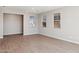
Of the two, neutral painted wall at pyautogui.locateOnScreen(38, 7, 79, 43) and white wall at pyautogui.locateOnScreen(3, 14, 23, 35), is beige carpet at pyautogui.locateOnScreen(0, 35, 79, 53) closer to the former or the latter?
neutral painted wall at pyautogui.locateOnScreen(38, 7, 79, 43)

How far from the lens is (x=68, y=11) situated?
6.28 m

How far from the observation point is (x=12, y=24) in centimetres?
1016

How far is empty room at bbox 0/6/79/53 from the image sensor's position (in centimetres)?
483

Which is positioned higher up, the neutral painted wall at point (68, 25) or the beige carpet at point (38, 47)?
the neutral painted wall at point (68, 25)

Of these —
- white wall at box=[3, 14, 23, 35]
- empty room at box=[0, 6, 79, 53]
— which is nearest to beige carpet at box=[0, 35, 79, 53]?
empty room at box=[0, 6, 79, 53]

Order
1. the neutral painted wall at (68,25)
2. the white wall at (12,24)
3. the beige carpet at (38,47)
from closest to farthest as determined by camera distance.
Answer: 1. the beige carpet at (38,47)
2. the neutral painted wall at (68,25)
3. the white wall at (12,24)

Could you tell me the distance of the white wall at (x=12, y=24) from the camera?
9727 millimetres

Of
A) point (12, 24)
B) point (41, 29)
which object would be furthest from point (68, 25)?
point (12, 24)

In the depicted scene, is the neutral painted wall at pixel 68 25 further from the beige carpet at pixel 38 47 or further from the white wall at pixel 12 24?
the white wall at pixel 12 24

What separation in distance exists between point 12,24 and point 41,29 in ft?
10.4

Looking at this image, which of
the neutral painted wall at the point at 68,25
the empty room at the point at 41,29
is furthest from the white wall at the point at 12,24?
the neutral painted wall at the point at 68,25

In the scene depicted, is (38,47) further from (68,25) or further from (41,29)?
(41,29)
